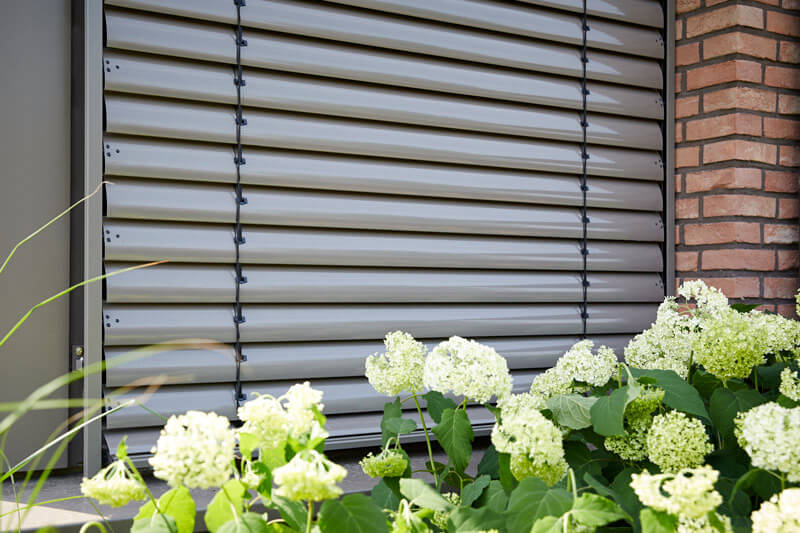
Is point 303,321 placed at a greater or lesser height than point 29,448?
greater

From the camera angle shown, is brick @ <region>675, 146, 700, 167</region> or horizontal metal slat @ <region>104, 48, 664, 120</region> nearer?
horizontal metal slat @ <region>104, 48, 664, 120</region>

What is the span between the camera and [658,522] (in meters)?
0.71

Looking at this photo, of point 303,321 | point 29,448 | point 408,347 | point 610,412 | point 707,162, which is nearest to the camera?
point 610,412

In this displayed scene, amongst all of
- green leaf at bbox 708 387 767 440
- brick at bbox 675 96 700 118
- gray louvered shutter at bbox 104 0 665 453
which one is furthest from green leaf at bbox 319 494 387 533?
brick at bbox 675 96 700 118

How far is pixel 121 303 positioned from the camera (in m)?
1.64

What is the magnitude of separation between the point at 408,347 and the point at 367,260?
774 mm

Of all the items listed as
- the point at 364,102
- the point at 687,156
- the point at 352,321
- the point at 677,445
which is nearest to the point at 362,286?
the point at 352,321

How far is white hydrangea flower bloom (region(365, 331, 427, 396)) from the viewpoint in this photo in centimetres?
112

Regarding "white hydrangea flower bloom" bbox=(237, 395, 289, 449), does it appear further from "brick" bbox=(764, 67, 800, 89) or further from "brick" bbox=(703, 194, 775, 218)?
"brick" bbox=(764, 67, 800, 89)

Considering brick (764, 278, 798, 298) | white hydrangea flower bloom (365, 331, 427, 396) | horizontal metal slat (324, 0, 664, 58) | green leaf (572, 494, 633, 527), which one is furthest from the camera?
brick (764, 278, 798, 298)

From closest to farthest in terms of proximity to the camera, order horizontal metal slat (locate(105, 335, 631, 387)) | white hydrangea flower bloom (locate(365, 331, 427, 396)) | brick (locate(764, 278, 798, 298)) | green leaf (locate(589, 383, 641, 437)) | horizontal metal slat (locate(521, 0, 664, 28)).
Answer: green leaf (locate(589, 383, 641, 437)) < white hydrangea flower bloom (locate(365, 331, 427, 396)) < horizontal metal slat (locate(105, 335, 631, 387)) < horizontal metal slat (locate(521, 0, 664, 28)) < brick (locate(764, 278, 798, 298))

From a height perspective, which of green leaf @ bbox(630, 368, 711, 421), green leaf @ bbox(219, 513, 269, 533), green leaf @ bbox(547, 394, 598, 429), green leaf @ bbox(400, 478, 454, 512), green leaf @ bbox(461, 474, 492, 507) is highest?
green leaf @ bbox(630, 368, 711, 421)

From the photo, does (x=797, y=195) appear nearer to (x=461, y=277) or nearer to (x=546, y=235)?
(x=546, y=235)

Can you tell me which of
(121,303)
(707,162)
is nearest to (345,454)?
(121,303)
